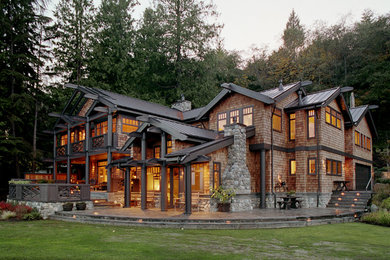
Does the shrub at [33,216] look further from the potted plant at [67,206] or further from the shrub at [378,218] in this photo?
the shrub at [378,218]

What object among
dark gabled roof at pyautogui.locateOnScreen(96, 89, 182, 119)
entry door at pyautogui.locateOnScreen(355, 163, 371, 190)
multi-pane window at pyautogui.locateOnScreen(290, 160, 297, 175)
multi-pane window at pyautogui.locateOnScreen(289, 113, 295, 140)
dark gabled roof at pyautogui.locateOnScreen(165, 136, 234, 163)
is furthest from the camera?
entry door at pyautogui.locateOnScreen(355, 163, 371, 190)

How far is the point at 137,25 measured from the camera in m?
40.5

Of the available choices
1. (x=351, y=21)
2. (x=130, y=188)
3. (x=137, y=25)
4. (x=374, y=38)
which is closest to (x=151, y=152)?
(x=130, y=188)

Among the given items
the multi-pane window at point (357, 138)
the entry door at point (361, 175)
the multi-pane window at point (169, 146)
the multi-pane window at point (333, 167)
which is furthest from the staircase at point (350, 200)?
the multi-pane window at point (169, 146)

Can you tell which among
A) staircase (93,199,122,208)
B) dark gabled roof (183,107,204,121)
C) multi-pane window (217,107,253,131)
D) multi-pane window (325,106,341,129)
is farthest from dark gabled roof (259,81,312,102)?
staircase (93,199,122,208)

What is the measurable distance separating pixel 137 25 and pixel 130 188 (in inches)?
1068

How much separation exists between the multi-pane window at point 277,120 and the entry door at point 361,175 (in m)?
→ 8.14

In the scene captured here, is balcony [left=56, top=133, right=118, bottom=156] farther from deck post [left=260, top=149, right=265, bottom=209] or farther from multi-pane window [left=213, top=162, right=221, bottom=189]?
deck post [left=260, top=149, right=265, bottom=209]

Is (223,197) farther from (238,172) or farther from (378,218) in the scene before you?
(378,218)

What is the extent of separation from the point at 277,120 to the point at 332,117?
3792 mm

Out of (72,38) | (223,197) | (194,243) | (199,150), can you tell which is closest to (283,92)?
(199,150)

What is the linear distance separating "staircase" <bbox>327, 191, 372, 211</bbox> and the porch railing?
13506 mm

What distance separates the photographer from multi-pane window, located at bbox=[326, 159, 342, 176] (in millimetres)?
19433

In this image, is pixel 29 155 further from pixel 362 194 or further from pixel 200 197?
pixel 362 194
